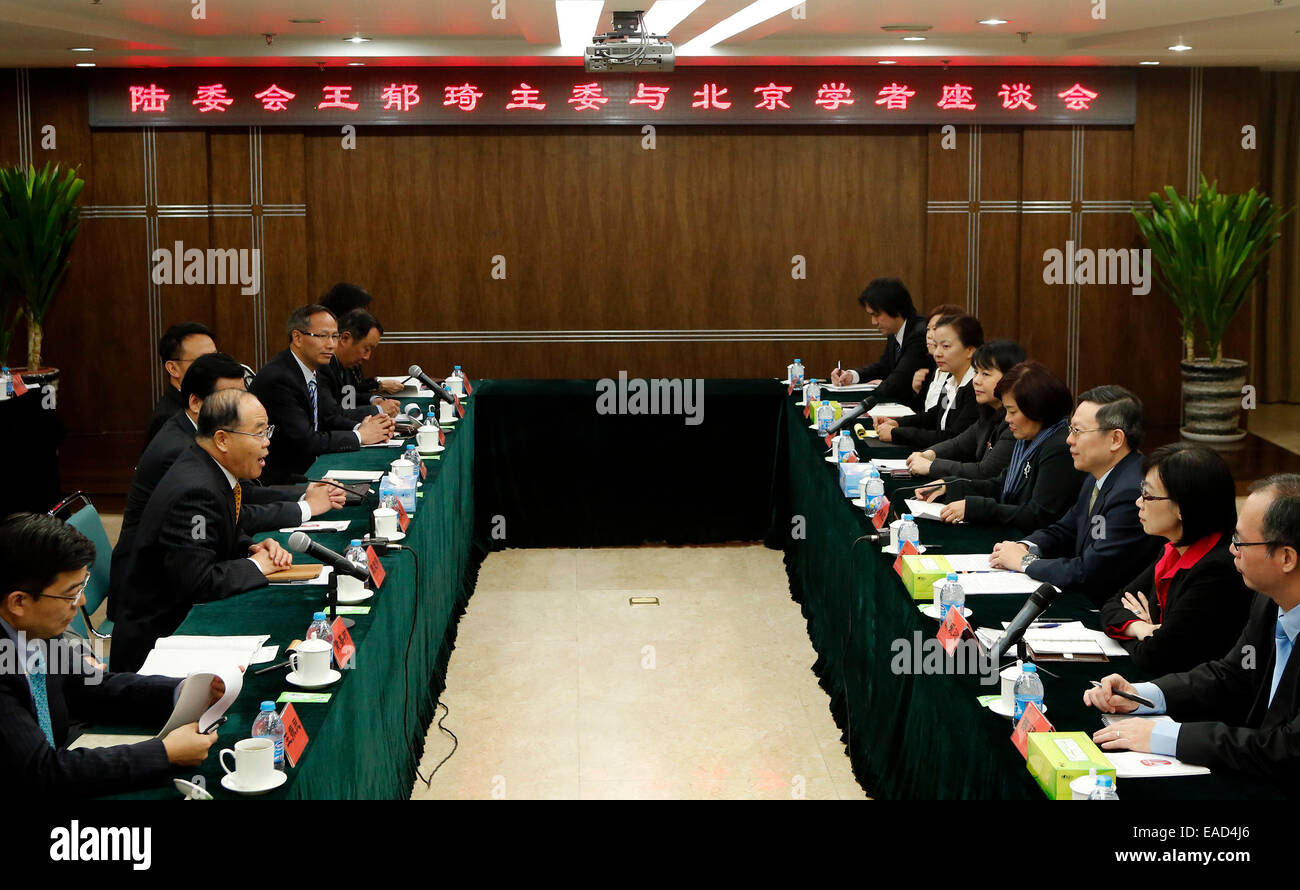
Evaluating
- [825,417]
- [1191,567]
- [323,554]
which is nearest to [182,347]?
[323,554]

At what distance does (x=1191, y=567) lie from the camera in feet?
10.1

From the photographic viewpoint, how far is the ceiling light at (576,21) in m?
6.44

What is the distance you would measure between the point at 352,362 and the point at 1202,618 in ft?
13.8

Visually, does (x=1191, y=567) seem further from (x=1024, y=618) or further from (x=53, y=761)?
(x=53, y=761)

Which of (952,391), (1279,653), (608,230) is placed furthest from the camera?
(608,230)

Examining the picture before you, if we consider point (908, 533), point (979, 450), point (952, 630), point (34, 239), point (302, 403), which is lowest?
point (952, 630)

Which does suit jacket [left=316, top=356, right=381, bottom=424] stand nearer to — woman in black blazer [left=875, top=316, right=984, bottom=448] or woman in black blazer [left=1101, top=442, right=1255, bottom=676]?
woman in black blazer [left=875, top=316, right=984, bottom=448]

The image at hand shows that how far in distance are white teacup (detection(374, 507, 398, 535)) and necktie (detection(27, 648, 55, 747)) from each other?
1523 mm

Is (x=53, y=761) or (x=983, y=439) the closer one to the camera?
(x=53, y=761)

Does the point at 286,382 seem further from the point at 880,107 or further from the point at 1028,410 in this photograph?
the point at 880,107

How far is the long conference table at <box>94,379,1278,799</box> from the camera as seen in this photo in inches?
115

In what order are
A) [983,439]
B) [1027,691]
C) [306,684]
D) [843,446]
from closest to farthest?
[1027,691]
[306,684]
[983,439]
[843,446]
